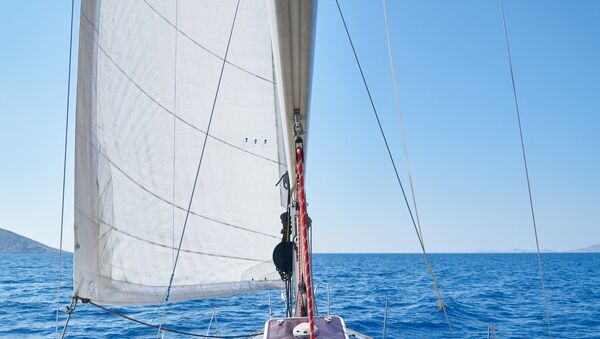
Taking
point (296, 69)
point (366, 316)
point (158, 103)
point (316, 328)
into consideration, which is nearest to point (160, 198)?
point (158, 103)

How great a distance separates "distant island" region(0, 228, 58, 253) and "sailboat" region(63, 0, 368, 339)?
21414cm

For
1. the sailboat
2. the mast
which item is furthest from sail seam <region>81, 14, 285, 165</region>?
the mast

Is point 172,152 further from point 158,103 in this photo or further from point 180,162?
point 158,103

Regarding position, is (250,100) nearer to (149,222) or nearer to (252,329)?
(149,222)

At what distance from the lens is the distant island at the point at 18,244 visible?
179750 millimetres

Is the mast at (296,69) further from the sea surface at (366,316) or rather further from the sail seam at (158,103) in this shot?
the sea surface at (366,316)

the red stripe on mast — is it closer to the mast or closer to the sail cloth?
the mast

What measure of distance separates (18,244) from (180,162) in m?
221

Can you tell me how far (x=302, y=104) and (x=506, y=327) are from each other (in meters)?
11.9

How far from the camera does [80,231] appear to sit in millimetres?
3744

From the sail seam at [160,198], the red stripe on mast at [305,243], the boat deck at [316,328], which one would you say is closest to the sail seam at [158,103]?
the sail seam at [160,198]

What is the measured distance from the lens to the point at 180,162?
4.51 m

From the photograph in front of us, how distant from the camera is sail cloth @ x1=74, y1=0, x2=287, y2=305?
3.85m

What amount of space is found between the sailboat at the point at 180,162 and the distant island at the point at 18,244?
214m
